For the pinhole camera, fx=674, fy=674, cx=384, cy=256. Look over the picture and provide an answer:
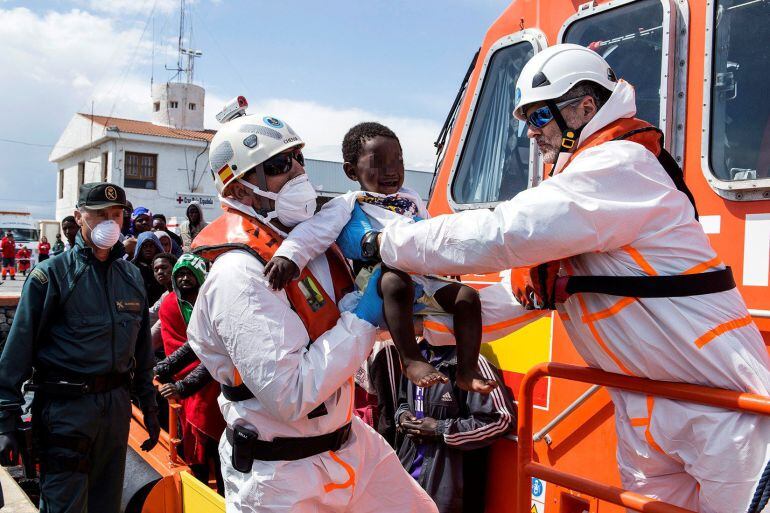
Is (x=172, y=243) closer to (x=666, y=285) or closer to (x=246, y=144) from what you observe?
(x=246, y=144)

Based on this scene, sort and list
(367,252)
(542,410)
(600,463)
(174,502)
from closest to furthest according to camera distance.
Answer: (367,252) → (600,463) → (542,410) → (174,502)

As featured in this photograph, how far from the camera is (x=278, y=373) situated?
2133 millimetres

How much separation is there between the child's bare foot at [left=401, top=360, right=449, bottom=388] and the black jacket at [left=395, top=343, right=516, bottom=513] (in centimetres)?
116

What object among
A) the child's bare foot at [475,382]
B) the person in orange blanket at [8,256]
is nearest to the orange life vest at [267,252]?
the child's bare foot at [475,382]

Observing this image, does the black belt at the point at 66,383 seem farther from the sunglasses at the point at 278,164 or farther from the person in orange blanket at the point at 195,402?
the sunglasses at the point at 278,164

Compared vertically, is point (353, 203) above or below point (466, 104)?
below

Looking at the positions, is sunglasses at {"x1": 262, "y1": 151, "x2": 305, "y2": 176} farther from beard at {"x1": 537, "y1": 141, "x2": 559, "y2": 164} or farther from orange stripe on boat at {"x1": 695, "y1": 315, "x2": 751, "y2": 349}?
orange stripe on boat at {"x1": 695, "y1": 315, "x2": 751, "y2": 349}

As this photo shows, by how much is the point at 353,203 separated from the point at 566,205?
0.96 metres

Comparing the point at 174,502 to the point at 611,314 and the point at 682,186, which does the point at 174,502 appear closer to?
the point at 611,314

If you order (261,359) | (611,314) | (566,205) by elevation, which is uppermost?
(566,205)

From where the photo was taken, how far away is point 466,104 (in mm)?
3928

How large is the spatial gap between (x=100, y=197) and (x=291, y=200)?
81.7 inches

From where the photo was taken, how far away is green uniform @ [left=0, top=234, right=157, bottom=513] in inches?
142

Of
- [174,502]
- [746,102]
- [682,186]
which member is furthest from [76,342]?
[746,102]
